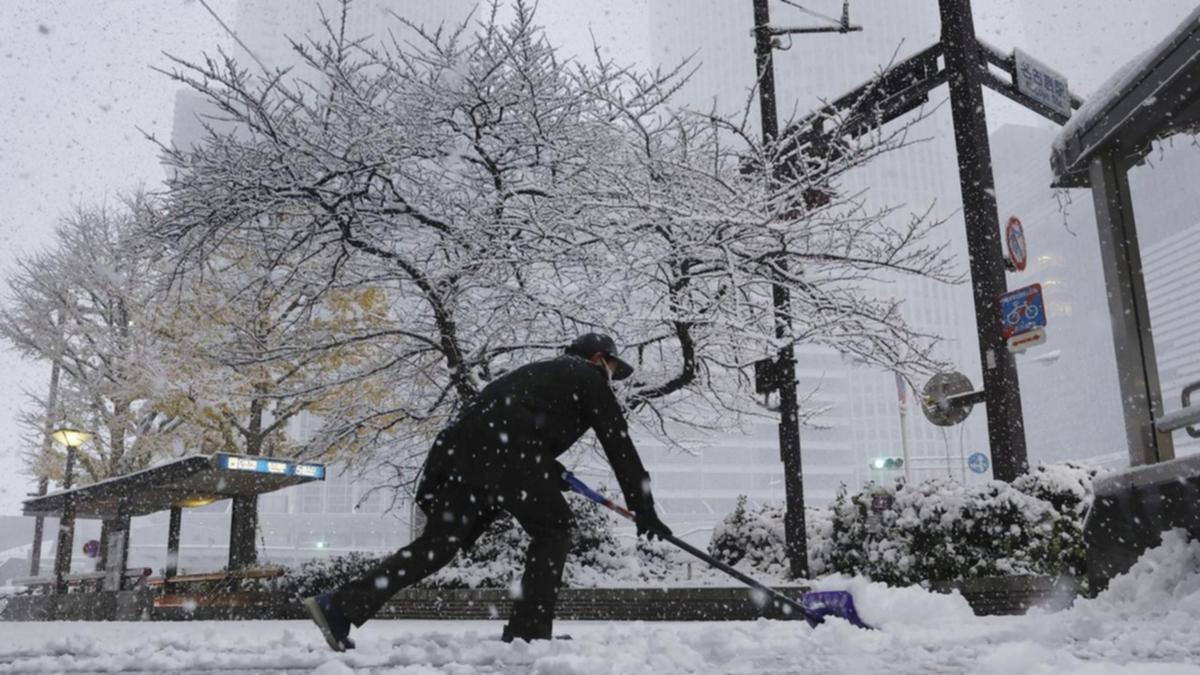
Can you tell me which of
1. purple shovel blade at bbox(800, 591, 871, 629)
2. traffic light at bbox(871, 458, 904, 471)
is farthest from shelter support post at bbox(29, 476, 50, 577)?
traffic light at bbox(871, 458, 904, 471)

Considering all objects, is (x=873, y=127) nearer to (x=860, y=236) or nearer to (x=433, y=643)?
(x=860, y=236)

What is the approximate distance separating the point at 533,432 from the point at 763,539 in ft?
25.3

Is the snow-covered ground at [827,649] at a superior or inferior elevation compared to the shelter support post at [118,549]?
inferior

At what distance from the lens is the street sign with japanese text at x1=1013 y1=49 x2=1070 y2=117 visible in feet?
37.4

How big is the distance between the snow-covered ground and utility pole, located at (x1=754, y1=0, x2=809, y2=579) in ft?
14.4

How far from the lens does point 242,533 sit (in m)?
16.6

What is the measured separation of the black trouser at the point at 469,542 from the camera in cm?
462

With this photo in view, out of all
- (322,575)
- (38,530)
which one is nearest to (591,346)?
(322,575)

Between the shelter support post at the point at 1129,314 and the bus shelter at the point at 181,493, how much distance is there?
37.8 feet

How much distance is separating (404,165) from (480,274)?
6.32 ft

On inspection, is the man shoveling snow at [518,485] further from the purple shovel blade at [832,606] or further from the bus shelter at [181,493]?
the bus shelter at [181,493]

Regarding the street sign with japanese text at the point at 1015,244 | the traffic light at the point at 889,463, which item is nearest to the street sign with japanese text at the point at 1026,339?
the street sign with japanese text at the point at 1015,244

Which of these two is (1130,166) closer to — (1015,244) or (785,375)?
(785,375)

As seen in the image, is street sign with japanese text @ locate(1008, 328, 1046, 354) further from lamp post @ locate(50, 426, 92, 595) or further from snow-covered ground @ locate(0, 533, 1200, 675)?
lamp post @ locate(50, 426, 92, 595)
